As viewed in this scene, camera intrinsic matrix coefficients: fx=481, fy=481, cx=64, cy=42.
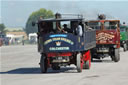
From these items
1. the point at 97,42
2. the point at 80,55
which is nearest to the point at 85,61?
the point at 80,55

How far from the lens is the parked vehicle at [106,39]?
28.7 metres

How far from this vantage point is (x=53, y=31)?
2141 centimetres

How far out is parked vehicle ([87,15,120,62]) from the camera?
2869 centimetres

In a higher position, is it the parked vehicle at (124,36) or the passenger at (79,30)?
the passenger at (79,30)

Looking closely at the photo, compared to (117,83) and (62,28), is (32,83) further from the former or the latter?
(62,28)

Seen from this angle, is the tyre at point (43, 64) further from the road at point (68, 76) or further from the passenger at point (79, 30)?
the passenger at point (79, 30)

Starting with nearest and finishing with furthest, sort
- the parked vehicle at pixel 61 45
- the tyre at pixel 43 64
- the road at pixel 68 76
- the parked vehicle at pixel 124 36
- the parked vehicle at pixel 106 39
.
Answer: the road at pixel 68 76, the parked vehicle at pixel 61 45, the tyre at pixel 43 64, the parked vehicle at pixel 106 39, the parked vehicle at pixel 124 36

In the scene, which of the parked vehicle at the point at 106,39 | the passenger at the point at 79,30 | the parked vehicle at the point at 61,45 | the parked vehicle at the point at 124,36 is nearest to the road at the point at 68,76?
the parked vehicle at the point at 61,45

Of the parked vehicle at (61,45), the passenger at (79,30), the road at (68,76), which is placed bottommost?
the road at (68,76)

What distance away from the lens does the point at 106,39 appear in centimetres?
2880

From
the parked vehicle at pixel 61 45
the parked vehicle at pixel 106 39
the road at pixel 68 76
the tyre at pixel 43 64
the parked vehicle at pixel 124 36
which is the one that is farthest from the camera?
the parked vehicle at pixel 124 36

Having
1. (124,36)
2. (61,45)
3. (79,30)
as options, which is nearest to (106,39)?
(79,30)

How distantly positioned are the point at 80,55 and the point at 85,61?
217cm

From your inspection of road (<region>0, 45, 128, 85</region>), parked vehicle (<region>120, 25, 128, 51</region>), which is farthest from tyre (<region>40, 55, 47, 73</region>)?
parked vehicle (<region>120, 25, 128, 51</region>)
